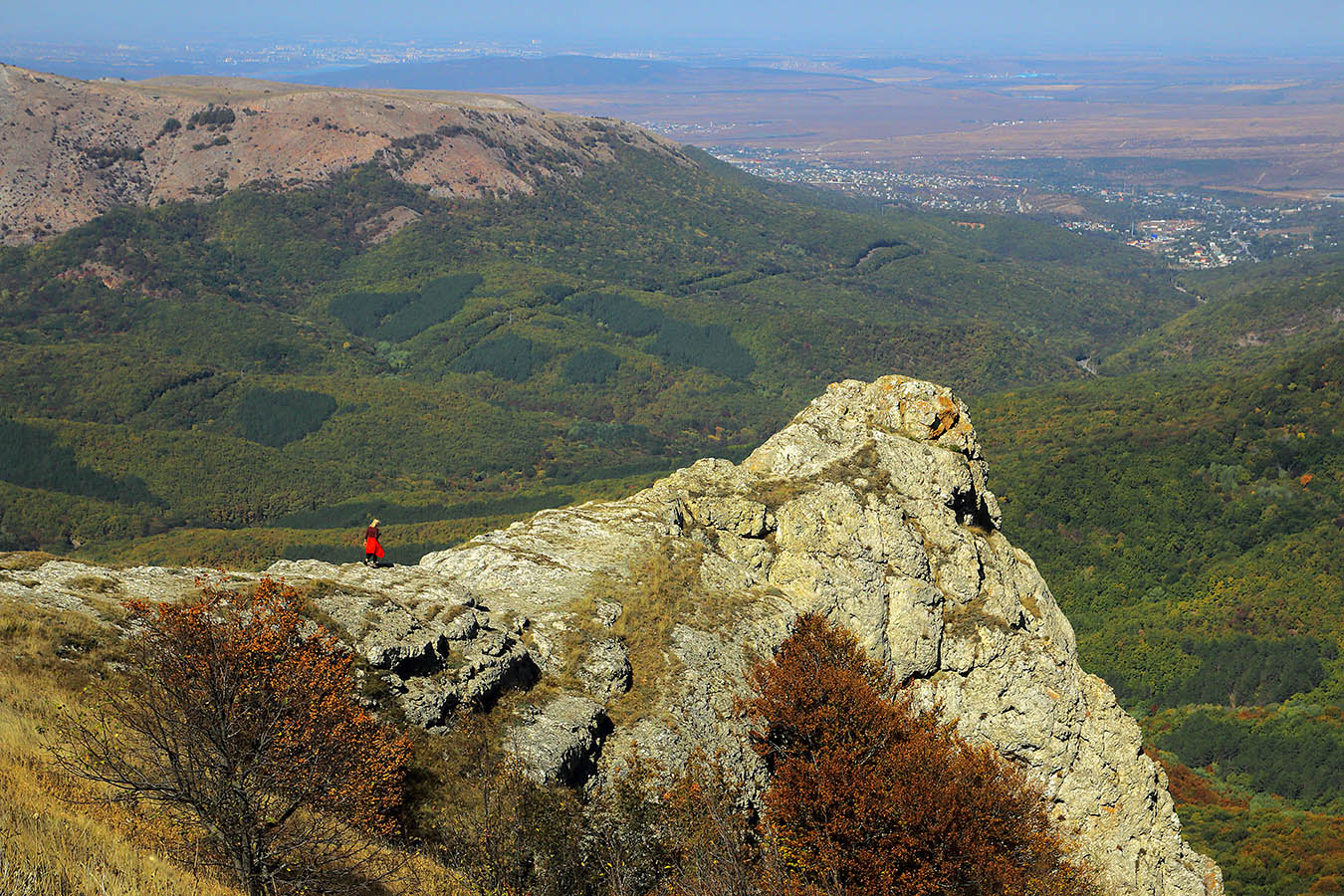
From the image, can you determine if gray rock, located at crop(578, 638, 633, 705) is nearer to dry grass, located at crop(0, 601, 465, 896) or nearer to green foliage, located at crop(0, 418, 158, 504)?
dry grass, located at crop(0, 601, 465, 896)

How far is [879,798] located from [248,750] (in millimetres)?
17708

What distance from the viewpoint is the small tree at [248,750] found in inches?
692

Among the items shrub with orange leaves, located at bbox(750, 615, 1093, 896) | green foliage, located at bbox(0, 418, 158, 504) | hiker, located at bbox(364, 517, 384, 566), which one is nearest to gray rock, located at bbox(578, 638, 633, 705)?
shrub with orange leaves, located at bbox(750, 615, 1093, 896)

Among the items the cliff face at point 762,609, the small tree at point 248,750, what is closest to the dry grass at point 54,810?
the small tree at point 248,750

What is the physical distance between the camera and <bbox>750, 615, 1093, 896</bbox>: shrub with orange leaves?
27125 millimetres

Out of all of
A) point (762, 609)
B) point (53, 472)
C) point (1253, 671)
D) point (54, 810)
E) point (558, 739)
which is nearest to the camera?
point (54, 810)

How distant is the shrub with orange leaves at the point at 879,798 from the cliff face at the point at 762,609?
1729 mm

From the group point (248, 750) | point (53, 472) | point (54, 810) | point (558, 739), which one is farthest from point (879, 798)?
point (53, 472)

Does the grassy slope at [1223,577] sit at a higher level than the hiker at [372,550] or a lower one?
lower

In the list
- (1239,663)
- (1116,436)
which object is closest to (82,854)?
(1239,663)

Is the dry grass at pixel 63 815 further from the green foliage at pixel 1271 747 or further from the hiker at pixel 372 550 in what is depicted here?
the green foliage at pixel 1271 747

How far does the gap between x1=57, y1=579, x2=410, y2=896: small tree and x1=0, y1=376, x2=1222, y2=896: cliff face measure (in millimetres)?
5854

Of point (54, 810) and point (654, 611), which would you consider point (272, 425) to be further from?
point (54, 810)

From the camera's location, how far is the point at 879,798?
27.7 meters
